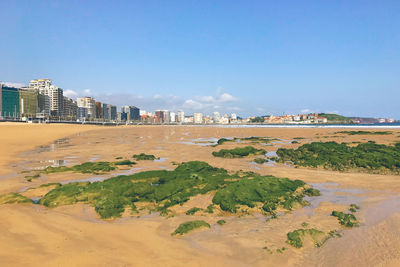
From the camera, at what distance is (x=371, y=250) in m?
4.96

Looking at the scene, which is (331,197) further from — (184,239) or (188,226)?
(184,239)

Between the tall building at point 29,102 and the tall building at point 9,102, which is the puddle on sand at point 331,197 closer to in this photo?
the tall building at point 9,102

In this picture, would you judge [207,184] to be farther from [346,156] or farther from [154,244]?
[346,156]

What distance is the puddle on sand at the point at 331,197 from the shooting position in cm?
735

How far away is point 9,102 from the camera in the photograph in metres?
160

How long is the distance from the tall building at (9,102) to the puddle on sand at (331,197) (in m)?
192

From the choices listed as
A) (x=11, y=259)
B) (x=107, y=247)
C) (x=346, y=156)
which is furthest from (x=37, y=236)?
(x=346, y=156)

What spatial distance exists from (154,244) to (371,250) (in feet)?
15.0

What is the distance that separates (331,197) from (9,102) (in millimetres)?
203320

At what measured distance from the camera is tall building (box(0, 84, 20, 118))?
156 metres

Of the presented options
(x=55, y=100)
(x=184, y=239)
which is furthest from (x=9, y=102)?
(x=184, y=239)

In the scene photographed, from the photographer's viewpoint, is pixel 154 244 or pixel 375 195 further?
pixel 375 195

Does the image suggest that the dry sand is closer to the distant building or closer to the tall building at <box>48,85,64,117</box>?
the distant building

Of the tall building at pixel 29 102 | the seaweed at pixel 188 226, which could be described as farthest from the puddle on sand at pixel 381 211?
the tall building at pixel 29 102
